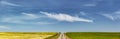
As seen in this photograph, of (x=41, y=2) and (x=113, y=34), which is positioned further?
(x=113, y=34)

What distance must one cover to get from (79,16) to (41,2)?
1.32 m

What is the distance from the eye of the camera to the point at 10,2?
32.4ft

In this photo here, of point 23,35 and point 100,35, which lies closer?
point 23,35

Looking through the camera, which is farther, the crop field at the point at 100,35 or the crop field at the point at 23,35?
the crop field at the point at 100,35

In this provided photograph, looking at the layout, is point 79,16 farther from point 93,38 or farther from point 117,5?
point 93,38

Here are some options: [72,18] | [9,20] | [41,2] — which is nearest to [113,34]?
[72,18]

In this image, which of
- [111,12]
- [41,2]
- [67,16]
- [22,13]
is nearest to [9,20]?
[22,13]

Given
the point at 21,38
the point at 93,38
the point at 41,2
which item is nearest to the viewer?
the point at 41,2

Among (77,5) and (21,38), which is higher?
(77,5)

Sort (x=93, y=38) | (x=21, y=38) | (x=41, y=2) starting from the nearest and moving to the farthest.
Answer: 1. (x=41, y=2)
2. (x=21, y=38)
3. (x=93, y=38)

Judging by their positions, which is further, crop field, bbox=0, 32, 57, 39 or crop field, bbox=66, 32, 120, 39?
crop field, bbox=66, 32, 120, 39

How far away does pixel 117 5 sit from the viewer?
32.6 feet

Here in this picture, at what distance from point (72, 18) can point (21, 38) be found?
2013 mm

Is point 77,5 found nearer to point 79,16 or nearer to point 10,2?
point 79,16
